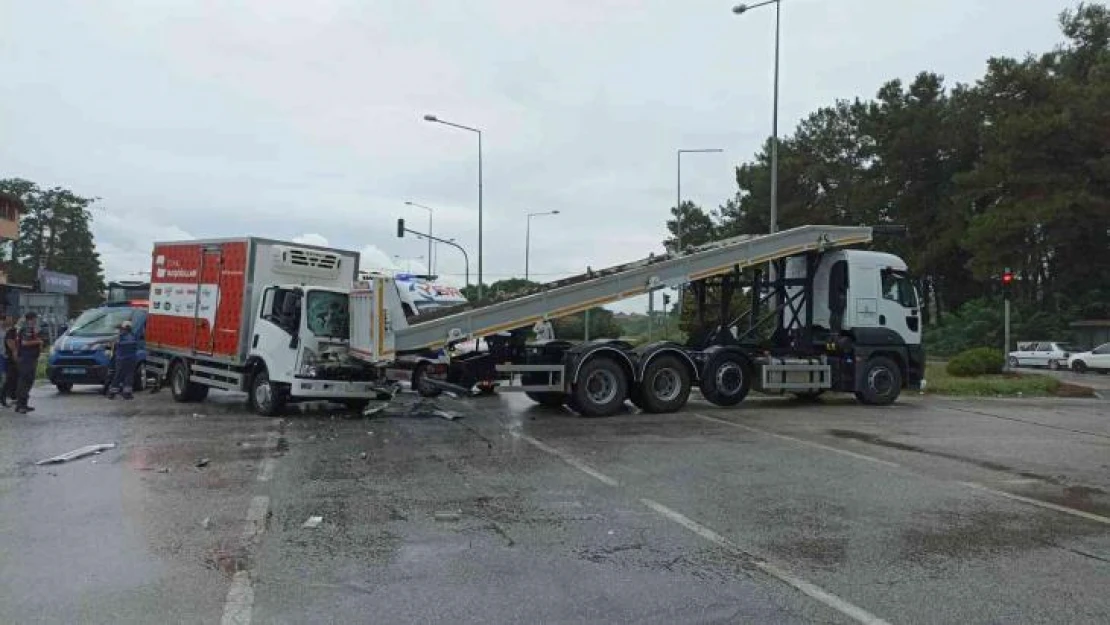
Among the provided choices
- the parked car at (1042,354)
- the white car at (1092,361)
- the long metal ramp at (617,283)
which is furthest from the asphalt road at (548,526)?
the parked car at (1042,354)

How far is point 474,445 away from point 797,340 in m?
9.04

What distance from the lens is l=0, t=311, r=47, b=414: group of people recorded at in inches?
579

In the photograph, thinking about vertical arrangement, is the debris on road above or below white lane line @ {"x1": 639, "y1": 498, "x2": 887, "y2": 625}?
below

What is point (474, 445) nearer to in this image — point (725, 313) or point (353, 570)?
point (353, 570)

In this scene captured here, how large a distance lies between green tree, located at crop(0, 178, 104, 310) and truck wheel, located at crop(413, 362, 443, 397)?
261ft

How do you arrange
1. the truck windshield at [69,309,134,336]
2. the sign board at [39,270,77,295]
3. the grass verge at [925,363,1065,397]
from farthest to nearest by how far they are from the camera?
the sign board at [39,270,77,295] < the grass verge at [925,363,1065,397] < the truck windshield at [69,309,134,336]

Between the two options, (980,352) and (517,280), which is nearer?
(980,352)

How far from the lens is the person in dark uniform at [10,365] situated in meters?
15.3

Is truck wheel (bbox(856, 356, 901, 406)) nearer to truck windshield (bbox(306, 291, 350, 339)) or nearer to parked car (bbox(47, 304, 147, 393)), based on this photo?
truck windshield (bbox(306, 291, 350, 339))

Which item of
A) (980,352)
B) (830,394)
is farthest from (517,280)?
(830,394)

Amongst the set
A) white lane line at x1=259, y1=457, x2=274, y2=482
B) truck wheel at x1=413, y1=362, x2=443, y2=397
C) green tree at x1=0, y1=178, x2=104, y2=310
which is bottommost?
white lane line at x1=259, y1=457, x2=274, y2=482

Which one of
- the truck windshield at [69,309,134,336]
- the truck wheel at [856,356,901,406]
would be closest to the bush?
the truck wheel at [856,356,901,406]

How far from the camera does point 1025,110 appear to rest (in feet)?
141

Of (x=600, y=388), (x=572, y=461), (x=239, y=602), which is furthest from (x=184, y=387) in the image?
(x=239, y=602)
